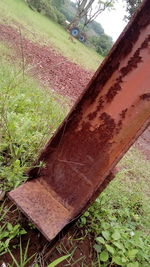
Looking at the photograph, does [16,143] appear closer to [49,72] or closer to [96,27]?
[49,72]

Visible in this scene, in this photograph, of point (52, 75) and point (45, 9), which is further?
point (45, 9)

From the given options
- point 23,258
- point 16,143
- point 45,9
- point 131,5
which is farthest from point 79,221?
point 131,5

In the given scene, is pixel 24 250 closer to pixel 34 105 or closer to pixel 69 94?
pixel 34 105

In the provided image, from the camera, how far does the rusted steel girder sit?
61.7 inches

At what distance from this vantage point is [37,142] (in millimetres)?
2229

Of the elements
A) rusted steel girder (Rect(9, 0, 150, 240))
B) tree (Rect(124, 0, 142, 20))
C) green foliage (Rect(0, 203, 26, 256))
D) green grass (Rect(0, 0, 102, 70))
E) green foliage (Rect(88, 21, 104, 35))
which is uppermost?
tree (Rect(124, 0, 142, 20))

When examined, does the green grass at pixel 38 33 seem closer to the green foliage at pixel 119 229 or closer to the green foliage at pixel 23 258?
the green foliage at pixel 119 229

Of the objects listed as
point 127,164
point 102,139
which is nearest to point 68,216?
point 102,139

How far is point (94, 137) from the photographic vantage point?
1722mm

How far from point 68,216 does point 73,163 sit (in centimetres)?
31

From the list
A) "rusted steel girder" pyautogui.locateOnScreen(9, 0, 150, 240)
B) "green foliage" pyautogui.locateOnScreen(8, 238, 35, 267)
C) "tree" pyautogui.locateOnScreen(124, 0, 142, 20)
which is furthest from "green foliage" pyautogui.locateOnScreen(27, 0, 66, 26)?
"green foliage" pyautogui.locateOnScreen(8, 238, 35, 267)

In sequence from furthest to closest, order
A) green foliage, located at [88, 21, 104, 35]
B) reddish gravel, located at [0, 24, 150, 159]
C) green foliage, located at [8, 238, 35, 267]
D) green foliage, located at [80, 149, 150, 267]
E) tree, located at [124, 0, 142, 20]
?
green foliage, located at [88, 21, 104, 35] < tree, located at [124, 0, 142, 20] < reddish gravel, located at [0, 24, 150, 159] < green foliage, located at [80, 149, 150, 267] < green foliage, located at [8, 238, 35, 267]

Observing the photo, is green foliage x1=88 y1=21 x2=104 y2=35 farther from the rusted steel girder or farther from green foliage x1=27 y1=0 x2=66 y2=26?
the rusted steel girder

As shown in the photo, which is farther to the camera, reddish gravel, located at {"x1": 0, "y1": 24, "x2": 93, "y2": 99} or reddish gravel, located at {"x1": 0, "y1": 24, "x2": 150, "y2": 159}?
reddish gravel, located at {"x1": 0, "y1": 24, "x2": 93, "y2": 99}
